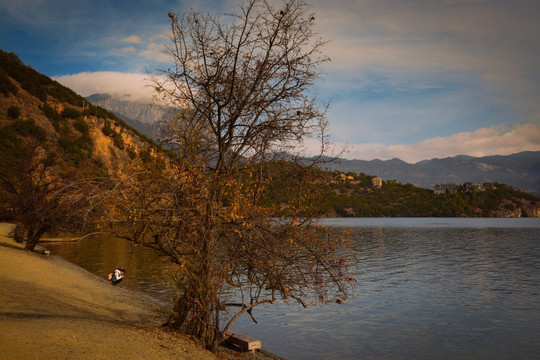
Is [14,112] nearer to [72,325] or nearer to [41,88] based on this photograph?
[41,88]

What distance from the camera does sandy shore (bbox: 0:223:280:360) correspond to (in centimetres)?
903

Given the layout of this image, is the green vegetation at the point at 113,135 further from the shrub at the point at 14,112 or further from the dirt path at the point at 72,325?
the dirt path at the point at 72,325

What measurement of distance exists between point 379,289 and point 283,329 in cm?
1301

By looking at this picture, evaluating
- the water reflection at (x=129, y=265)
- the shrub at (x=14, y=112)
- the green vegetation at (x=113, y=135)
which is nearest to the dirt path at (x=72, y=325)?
the water reflection at (x=129, y=265)

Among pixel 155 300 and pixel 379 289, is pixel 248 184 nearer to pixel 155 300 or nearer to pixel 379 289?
pixel 155 300

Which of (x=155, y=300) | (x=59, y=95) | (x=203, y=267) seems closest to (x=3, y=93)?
(x=59, y=95)

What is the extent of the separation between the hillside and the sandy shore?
37175mm

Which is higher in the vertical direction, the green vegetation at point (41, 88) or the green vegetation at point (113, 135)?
the green vegetation at point (41, 88)

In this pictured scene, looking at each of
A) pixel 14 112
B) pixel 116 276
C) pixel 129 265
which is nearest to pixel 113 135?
pixel 14 112

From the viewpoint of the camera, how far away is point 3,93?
63344 mm

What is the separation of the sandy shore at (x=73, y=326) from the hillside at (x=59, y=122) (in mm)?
37175

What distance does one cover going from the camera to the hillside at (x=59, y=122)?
2287 inches

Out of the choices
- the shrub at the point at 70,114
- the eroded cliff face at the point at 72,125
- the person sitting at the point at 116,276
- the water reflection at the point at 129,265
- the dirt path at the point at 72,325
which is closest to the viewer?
the dirt path at the point at 72,325

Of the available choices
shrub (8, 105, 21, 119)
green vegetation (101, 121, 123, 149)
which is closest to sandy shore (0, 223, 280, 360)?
shrub (8, 105, 21, 119)
